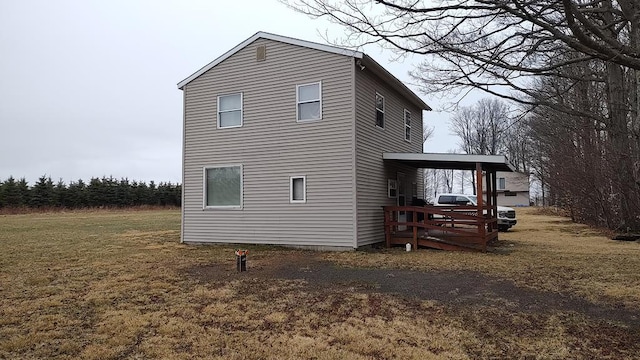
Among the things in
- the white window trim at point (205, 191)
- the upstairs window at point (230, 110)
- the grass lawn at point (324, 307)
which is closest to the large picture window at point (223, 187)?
the white window trim at point (205, 191)

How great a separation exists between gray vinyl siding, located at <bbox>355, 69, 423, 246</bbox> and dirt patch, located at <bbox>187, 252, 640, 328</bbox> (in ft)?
8.06

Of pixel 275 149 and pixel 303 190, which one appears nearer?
pixel 303 190

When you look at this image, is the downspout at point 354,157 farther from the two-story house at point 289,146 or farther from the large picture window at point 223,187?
the large picture window at point 223,187

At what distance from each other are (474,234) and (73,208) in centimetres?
3930

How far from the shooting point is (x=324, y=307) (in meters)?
6.20

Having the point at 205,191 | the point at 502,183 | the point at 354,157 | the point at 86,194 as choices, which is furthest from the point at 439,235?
Result: the point at 502,183

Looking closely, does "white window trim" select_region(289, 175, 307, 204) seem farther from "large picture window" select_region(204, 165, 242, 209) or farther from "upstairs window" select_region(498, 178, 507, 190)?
"upstairs window" select_region(498, 178, 507, 190)

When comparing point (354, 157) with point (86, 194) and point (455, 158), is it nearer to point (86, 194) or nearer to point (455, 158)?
point (455, 158)

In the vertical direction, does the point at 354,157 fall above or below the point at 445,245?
above

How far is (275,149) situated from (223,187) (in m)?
2.32

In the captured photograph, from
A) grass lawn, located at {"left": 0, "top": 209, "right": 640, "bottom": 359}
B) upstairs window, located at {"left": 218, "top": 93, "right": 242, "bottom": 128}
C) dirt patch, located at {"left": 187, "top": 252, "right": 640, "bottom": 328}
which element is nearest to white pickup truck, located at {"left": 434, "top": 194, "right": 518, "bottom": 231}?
grass lawn, located at {"left": 0, "top": 209, "right": 640, "bottom": 359}

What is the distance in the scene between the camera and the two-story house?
1191 cm

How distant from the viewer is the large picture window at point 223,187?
13.5 m

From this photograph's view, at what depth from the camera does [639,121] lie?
1482cm
